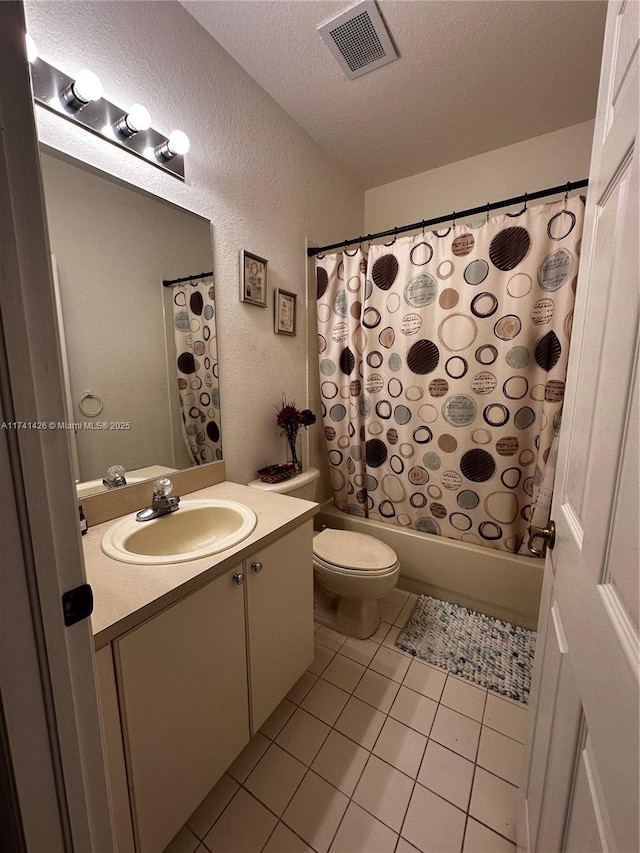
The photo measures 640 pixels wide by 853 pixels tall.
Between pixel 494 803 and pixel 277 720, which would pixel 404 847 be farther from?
pixel 277 720

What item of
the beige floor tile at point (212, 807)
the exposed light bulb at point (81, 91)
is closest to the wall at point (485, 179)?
the exposed light bulb at point (81, 91)

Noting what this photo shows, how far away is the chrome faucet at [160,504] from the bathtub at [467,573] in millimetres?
1222

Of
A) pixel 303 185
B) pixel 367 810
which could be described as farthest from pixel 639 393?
pixel 303 185

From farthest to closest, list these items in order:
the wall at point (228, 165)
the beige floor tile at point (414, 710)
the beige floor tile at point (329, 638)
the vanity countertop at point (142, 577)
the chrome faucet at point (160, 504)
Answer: the beige floor tile at point (329, 638), the beige floor tile at point (414, 710), the chrome faucet at point (160, 504), the wall at point (228, 165), the vanity countertop at point (142, 577)

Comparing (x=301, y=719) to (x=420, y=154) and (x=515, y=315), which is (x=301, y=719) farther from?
(x=420, y=154)

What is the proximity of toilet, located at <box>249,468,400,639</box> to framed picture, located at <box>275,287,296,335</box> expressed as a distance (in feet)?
2.59

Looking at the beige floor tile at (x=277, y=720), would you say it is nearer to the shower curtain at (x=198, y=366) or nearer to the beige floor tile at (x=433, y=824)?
the beige floor tile at (x=433, y=824)

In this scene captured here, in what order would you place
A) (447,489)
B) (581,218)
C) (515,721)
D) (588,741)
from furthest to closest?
(447,489)
(581,218)
(515,721)
(588,741)

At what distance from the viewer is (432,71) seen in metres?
1.47

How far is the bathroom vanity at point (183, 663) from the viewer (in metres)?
0.69

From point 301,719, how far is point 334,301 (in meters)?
1.98

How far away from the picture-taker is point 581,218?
4.51 ft

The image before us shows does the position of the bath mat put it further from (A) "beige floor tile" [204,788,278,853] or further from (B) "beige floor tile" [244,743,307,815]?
(A) "beige floor tile" [204,788,278,853]

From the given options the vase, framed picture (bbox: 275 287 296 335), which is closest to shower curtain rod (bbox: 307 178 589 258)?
framed picture (bbox: 275 287 296 335)
